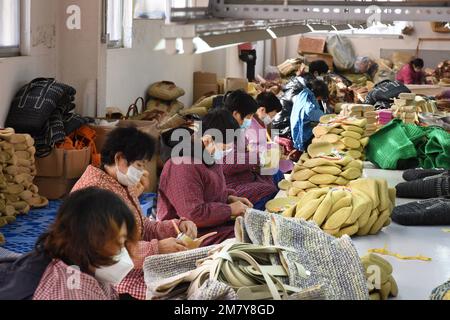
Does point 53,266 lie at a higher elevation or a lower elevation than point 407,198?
higher

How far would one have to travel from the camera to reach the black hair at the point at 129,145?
3.68 metres

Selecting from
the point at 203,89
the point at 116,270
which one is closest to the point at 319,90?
the point at 203,89

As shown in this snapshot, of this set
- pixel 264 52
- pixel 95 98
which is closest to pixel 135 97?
pixel 95 98

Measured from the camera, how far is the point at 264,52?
18.0 metres

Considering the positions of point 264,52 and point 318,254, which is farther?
point 264,52

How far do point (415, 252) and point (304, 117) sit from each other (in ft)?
14.8

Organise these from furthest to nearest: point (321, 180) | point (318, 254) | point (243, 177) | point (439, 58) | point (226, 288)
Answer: point (439, 58)
point (243, 177)
point (321, 180)
point (318, 254)
point (226, 288)

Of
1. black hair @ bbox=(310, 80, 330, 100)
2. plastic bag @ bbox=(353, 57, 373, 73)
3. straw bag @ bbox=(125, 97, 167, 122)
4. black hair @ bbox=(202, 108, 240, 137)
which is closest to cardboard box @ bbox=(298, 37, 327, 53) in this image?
plastic bag @ bbox=(353, 57, 373, 73)

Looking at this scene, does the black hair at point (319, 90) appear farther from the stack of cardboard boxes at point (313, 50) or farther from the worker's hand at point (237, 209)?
the stack of cardboard boxes at point (313, 50)

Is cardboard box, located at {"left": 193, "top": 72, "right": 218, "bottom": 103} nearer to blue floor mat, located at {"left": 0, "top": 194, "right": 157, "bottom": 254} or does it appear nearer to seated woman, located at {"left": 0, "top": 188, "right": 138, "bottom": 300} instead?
blue floor mat, located at {"left": 0, "top": 194, "right": 157, "bottom": 254}

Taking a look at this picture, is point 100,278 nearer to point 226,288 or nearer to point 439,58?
point 226,288

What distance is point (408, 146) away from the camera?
6309 millimetres

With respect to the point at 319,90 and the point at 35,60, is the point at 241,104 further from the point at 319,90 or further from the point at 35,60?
the point at 319,90

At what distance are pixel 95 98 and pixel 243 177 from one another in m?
3.11
